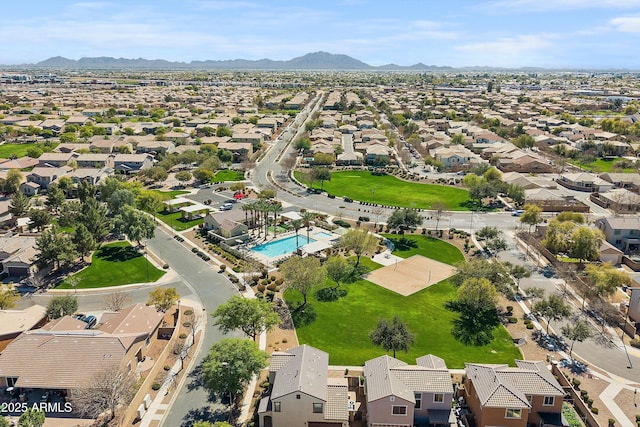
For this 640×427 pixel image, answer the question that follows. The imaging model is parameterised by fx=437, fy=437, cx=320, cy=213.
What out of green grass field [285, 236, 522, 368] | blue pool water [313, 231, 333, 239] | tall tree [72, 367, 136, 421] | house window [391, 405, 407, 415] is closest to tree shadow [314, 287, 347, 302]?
green grass field [285, 236, 522, 368]

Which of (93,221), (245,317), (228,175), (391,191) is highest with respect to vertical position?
(93,221)

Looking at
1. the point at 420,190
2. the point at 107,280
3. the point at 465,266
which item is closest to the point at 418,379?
the point at 465,266

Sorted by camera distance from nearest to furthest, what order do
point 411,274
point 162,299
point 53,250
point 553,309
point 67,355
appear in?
point 67,355 → point 553,309 → point 162,299 → point 53,250 → point 411,274

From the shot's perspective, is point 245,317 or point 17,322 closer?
point 245,317

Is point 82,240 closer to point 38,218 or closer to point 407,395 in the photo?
point 38,218

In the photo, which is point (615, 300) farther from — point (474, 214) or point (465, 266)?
point (474, 214)

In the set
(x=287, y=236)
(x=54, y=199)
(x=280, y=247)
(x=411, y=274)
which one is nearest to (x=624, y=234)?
(x=411, y=274)
